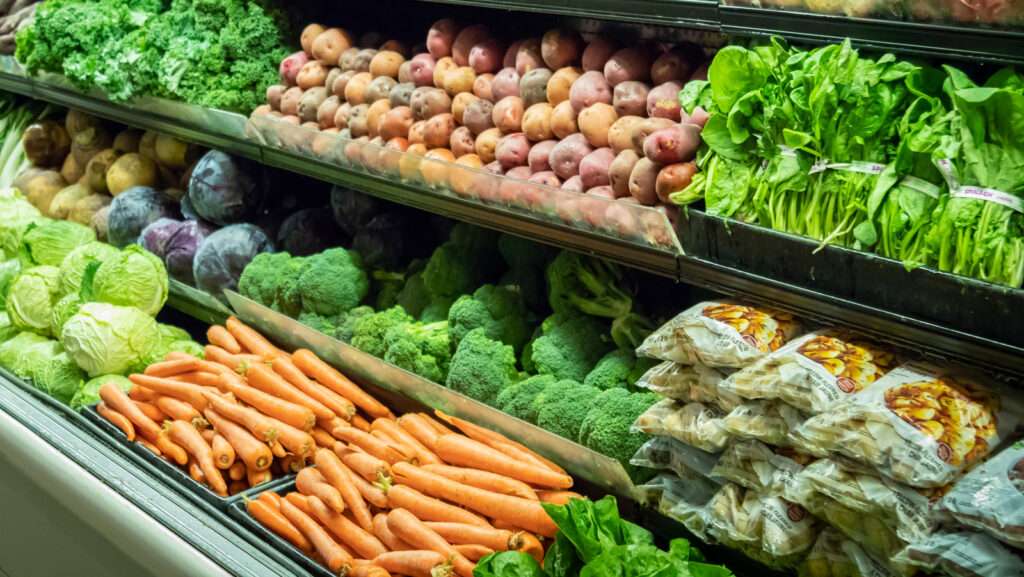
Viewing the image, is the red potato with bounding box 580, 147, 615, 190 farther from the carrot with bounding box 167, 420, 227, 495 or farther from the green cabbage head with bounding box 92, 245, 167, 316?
the green cabbage head with bounding box 92, 245, 167, 316

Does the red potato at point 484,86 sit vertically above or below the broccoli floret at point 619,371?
above

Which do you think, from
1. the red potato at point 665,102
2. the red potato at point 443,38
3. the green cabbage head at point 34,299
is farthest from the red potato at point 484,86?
the green cabbage head at point 34,299

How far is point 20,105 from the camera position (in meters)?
5.14

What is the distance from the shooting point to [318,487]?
7.71 feet

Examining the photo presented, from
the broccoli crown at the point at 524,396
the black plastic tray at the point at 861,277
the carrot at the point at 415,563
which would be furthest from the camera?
the broccoli crown at the point at 524,396

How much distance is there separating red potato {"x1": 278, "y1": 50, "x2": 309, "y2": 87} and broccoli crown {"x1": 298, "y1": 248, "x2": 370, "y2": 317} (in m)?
0.70

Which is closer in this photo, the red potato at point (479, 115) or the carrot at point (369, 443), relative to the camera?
the carrot at point (369, 443)

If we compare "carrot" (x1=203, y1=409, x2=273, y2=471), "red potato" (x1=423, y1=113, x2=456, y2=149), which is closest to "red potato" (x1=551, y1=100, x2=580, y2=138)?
"red potato" (x1=423, y1=113, x2=456, y2=149)

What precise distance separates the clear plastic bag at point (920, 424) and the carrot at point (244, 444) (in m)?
1.52

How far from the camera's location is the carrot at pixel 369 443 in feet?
8.02

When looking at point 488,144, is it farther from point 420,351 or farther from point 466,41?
point 420,351

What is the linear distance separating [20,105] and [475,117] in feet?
12.1

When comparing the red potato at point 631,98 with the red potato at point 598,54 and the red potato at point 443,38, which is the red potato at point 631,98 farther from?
the red potato at point 443,38

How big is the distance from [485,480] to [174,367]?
132cm
